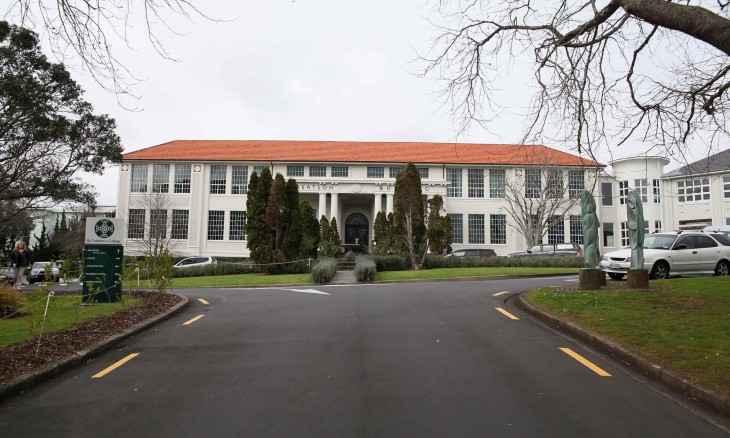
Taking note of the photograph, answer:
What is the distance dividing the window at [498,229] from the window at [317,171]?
15.1m

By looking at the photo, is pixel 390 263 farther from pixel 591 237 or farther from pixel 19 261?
pixel 19 261

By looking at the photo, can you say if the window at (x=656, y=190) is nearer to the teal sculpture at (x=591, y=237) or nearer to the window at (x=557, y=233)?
the window at (x=557, y=233)

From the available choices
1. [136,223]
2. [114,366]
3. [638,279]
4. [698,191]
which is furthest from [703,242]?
[136,223]

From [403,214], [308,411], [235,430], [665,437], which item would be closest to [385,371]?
[308,411]

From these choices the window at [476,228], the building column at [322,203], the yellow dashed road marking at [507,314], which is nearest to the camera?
the yellow dashed road marking at [507,314]

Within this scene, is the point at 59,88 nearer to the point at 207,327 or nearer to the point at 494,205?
the point at 207,327

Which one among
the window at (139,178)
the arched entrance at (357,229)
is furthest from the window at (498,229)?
the window at (139,178)

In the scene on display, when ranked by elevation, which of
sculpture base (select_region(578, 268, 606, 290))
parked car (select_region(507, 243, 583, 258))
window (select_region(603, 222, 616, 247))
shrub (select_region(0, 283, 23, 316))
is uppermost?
window (select_region(603, 222, 616, 247))

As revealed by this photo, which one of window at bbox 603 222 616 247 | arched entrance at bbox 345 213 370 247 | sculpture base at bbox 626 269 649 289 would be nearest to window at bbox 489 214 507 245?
window at bbox 603 222 616 247

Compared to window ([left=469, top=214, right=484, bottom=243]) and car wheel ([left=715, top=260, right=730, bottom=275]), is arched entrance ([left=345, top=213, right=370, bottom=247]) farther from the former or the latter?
car wheel ([left=715, top=260, right=730, bottom=275])

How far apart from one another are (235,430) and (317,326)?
5.26 m

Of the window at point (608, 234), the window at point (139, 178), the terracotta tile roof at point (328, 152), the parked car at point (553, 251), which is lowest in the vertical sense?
the parked car at point (553, 251)

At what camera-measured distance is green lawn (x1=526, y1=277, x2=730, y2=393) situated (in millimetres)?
6555

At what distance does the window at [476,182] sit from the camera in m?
47.7
